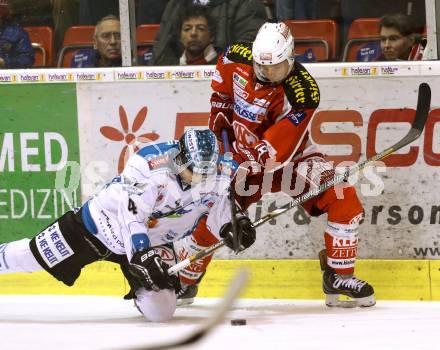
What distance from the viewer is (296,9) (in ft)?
16.9

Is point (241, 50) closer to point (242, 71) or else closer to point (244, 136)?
point (242, 71)

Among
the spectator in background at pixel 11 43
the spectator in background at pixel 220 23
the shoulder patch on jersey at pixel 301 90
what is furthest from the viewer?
the spectator in background at pixel 11 43

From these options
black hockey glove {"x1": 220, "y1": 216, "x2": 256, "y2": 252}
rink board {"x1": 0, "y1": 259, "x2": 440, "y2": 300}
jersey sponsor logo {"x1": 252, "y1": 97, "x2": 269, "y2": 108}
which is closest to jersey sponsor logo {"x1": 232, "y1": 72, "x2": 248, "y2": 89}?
jersey sponsor logo {"x1": 252, "y1": 97, "x2": 269, "y2": 108}

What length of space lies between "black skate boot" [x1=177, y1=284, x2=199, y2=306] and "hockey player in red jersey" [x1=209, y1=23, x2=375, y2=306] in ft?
1.63

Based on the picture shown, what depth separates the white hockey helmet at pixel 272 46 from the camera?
184 inches

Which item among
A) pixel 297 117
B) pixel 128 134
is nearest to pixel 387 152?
pixel 297 117

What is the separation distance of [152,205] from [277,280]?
1.10m

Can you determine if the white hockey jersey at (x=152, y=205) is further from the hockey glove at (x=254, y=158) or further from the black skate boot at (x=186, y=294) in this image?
the black skate boot at (x=186, y=294)

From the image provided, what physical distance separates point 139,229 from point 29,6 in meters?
1.78

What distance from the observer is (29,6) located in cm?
549

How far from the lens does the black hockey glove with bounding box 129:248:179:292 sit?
4273 millimetres

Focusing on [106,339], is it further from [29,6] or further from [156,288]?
[29,6]

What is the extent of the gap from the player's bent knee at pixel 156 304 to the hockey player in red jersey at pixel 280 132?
0.70m

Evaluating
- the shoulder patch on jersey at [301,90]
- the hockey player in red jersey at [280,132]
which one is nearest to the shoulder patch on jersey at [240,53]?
the hockey player in red jersey at [280,132]
